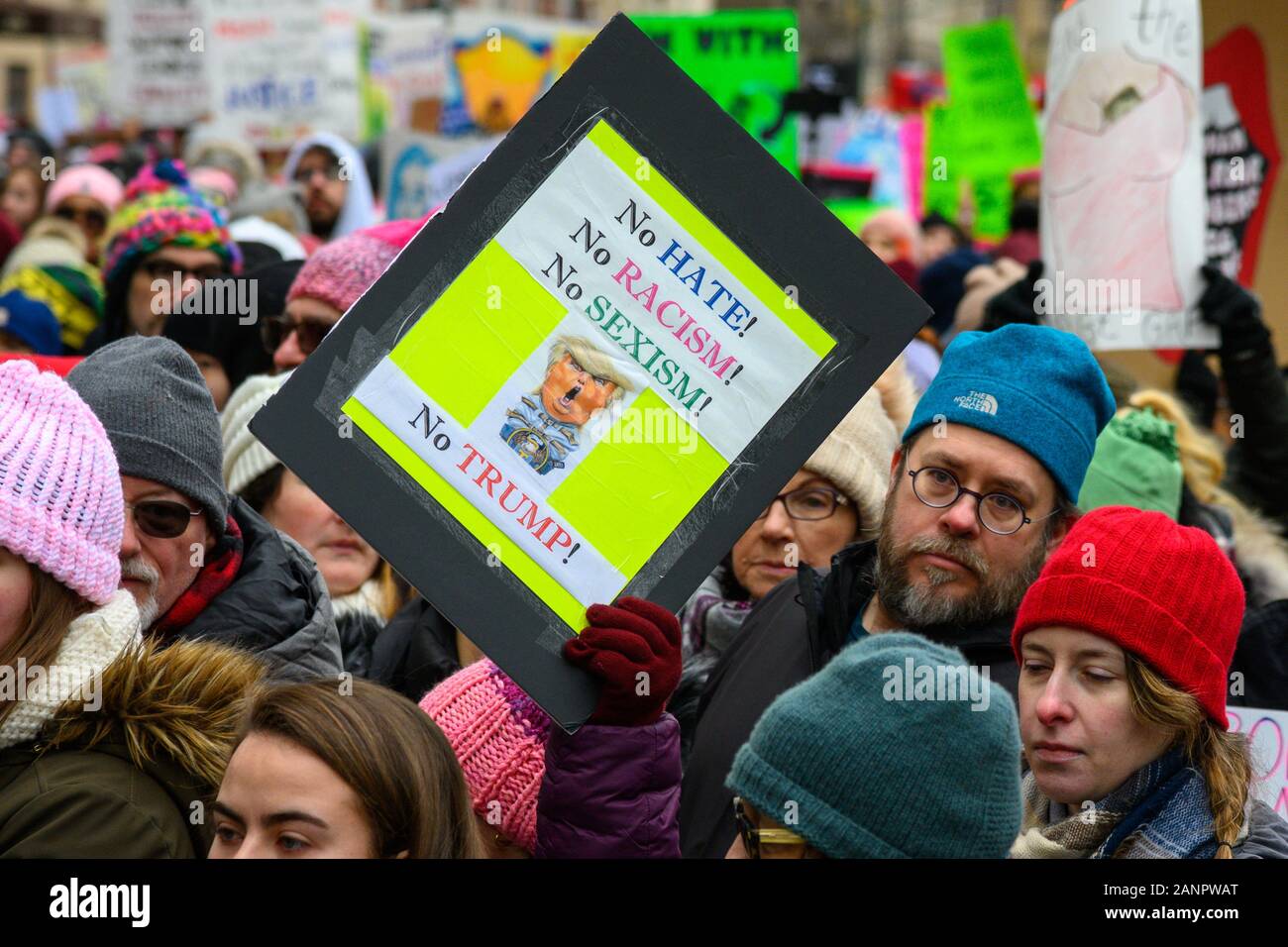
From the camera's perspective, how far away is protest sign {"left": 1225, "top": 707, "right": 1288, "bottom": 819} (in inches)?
150

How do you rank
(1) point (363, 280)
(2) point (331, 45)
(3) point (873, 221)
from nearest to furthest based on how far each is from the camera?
(1) point (363, 280) < (3) point (873, 221) < (2) point (331, 45)

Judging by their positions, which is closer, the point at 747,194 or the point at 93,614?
the point at 747,194

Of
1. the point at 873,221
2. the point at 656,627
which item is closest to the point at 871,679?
the point at 656,627

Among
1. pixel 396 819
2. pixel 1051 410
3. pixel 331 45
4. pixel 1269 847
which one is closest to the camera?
pixel 396 819

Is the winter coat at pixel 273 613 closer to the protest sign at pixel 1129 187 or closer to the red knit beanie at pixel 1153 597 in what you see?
the red knit beanie at pixel 1153 597

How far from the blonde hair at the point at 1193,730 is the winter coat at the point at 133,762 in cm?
150

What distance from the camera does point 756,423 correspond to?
260cm

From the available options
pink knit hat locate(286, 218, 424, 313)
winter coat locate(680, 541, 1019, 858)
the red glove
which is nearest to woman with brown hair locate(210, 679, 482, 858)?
the red glove

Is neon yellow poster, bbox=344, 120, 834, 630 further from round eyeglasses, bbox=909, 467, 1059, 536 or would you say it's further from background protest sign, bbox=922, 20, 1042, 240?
background protest sign, bbox=922, 20, 1042, 240

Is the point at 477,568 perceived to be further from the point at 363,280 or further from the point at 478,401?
the point at 363,280

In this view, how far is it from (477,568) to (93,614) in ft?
2.41

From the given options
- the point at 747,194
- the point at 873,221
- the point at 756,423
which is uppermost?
the point at 747,194
